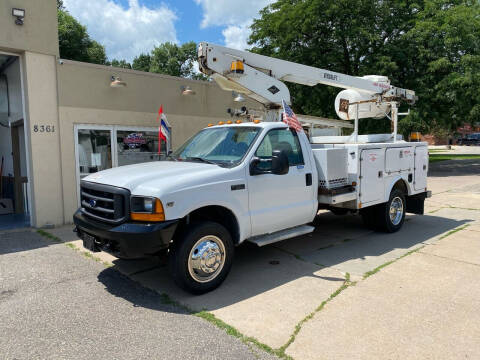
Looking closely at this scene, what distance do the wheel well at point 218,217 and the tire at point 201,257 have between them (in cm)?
14

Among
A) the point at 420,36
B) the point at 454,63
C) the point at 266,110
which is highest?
the point at 420,36

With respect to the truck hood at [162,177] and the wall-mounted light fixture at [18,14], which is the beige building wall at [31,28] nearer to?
the wall-mounted light fixture at [18,14]

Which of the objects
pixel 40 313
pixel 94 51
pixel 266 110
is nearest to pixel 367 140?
pixel 266 110

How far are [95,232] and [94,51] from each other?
32.3 m

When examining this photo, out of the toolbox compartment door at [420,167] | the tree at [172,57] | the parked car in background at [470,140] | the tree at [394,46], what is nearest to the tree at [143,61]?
the tree at [172,57]

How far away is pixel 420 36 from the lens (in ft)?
58.1

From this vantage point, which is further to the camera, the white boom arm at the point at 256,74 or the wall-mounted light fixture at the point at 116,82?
the wall-mounted light fixture at the point at 116,82

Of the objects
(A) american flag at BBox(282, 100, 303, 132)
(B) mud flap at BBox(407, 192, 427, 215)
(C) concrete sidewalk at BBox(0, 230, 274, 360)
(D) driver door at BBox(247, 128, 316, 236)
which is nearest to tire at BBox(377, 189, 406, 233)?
(B) mud flap at BBox(407, 192, 427, 215)

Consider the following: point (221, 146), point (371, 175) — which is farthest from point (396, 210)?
point (221, 146)

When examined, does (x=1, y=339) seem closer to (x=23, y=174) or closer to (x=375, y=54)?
(x=23, y=174)

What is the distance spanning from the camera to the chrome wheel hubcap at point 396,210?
7355mm

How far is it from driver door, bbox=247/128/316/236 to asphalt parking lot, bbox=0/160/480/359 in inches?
28.0

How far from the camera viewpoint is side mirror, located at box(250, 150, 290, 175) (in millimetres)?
4699

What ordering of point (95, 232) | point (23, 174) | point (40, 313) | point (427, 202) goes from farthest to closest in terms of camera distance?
point (427, 202) < point (23, 174) < point (95, 232) < point (40, 313)
